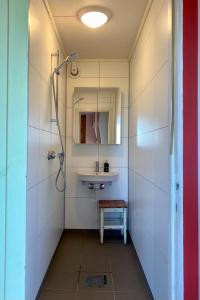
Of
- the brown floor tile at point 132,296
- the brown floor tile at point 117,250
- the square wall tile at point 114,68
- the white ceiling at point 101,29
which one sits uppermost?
the white ceiling at point 101,29

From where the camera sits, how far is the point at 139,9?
7.14ft

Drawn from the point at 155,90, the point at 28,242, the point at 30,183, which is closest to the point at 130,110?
the point at 155,90

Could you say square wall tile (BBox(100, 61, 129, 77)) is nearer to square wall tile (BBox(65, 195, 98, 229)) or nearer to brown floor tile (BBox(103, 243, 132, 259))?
square wall tile (BBox(65, 195, 98, 229))

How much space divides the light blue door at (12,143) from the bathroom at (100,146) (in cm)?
4

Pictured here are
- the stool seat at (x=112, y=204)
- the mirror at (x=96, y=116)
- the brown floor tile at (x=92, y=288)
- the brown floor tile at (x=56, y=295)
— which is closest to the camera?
the brown floor tile at (x=56, y=295)

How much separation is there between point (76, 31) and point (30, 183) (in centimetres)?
175

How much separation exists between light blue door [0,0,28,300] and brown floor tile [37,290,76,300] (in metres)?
1.27

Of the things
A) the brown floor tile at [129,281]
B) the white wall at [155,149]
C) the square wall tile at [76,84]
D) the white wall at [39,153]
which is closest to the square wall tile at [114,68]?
the square wall tile at [76,84]

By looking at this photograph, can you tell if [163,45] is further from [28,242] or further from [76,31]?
[28,242]

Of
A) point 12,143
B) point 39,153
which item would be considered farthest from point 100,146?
point 12,143

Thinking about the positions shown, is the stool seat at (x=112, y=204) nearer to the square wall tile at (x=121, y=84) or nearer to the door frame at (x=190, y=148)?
the square wall tile at (x=121, y=84)

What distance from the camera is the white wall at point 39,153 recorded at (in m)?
1.68

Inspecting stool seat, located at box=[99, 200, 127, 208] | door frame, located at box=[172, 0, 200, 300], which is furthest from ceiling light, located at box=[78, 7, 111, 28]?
stool seat, located at box=[99, 200, 127, 208]

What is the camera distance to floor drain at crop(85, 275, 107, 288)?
6.98 feet
